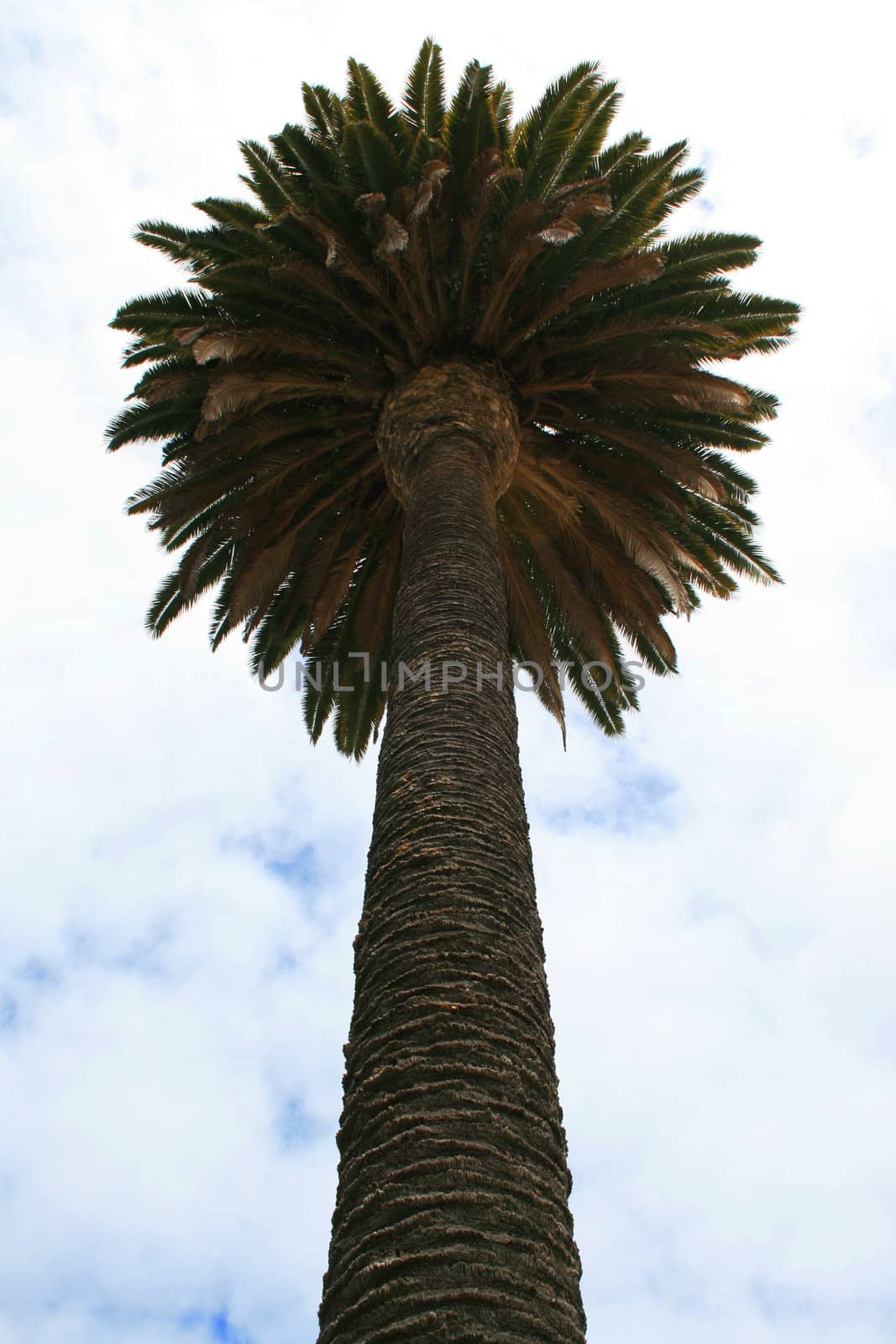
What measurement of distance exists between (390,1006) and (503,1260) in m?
1.00

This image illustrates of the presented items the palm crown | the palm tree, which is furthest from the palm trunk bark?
the palm crown

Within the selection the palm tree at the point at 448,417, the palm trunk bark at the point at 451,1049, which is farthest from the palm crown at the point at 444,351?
the palm trunk bark at the point at 451,1049

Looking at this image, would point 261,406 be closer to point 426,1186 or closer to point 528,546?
point 528,546

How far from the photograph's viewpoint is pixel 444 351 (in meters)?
8.28

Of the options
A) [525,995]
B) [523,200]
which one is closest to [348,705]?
[523,200]

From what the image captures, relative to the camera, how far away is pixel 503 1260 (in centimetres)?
258

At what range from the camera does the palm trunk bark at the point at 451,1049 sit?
2547 mm

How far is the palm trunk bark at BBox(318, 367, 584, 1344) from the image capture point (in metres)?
2.55

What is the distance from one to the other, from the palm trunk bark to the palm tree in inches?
1.5

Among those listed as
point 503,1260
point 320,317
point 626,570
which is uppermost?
point 320,317

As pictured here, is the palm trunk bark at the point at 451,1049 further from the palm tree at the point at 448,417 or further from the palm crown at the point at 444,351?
the palm crown at the point at 444,351

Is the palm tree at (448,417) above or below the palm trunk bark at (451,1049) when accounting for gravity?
above

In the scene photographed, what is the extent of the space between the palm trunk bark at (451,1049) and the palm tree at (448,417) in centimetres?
4

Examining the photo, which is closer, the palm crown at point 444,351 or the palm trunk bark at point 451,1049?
the palm trunk bark at point 451,1049
